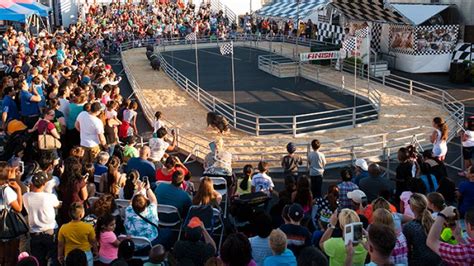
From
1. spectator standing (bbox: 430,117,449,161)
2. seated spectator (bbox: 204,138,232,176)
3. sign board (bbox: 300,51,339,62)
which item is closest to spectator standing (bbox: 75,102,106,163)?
seated spectator (bbox: 204,138,232,176)

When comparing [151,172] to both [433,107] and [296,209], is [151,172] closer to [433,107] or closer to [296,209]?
[296,209]

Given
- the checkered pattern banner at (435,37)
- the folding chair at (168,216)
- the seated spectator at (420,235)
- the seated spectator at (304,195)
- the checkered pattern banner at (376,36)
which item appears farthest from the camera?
the checkered pattern banner at (376,36)

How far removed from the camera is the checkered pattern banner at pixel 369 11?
26.0m

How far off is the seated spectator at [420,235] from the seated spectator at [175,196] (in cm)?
298

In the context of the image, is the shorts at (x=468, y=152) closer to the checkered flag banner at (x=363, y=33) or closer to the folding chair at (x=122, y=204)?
the folding chair at (x=122, y=204)

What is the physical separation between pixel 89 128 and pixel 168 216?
12.0 ft

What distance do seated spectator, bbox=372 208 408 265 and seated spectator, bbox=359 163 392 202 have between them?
2.43m

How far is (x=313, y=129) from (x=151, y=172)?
342 inches

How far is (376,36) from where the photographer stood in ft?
94.8

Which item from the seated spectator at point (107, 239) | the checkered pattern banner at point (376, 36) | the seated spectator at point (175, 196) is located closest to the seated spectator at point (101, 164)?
the seated spectator at point (175, 196)

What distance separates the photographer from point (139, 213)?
6812 millimetres

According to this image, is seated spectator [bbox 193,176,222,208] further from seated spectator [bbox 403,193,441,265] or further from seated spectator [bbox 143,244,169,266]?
seated spectator [bbox 403,193,441,265]

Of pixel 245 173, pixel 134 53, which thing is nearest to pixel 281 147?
pixel 245 173

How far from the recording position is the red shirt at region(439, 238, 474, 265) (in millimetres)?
5008
